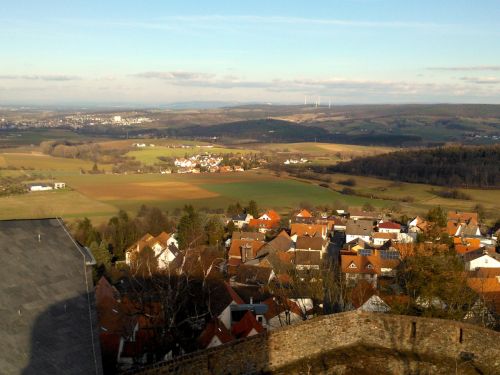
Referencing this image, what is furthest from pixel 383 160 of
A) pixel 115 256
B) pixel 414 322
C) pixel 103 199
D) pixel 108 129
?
pixel 108 129

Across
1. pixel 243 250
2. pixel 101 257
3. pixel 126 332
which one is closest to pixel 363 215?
pixel 243 250

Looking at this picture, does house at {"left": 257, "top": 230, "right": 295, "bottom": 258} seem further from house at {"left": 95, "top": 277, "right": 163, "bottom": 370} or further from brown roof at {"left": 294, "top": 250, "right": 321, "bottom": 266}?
house at {"left": 95, "top": 277, "right": 163, "bottom": 370}

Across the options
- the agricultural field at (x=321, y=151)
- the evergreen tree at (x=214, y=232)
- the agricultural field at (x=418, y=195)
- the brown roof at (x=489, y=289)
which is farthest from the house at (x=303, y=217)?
the agricultural field at (x=321, y=151)

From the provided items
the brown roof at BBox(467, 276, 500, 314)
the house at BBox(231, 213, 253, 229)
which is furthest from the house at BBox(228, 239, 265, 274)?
the brown roof at BBox(467, 276, 500, 314)

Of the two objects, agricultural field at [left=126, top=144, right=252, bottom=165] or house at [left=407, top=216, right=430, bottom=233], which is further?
agricultural field at [left=126, top=144, right=252, bottom=165]

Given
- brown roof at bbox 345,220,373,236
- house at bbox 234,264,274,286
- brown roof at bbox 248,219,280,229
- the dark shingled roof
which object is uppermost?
the dark shingled roof
